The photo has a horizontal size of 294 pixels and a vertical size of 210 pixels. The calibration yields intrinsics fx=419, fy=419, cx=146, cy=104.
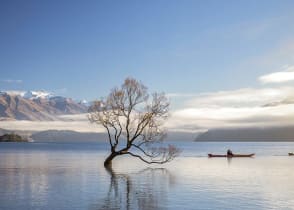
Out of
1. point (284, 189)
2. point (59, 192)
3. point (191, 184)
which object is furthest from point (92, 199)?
point (284, 189)

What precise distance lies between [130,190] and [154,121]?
27.6 meters

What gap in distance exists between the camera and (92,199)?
31516mm

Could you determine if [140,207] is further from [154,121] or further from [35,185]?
[154,121]

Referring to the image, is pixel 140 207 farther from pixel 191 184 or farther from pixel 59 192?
pixel 191 184

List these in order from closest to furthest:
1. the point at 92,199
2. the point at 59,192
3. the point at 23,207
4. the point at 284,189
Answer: the point at 23,207, the point at 92,199, the point at 59,192, the point at 284,189

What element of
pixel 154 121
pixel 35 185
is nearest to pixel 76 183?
pixel 35 185

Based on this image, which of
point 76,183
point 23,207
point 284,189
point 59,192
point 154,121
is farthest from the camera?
point 154,121

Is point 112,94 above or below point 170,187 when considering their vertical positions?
above

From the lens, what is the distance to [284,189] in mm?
38219

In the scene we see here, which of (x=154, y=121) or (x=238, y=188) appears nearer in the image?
(x=238, y=188)

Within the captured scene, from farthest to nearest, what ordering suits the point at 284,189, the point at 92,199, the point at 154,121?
1. the point at 154,121
2. the point at 284,189
3. the point at 92,199

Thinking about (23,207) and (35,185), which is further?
(35,185)

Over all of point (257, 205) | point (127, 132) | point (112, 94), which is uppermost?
point (112, 94)

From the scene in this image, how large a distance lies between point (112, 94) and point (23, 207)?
37.8 metres
